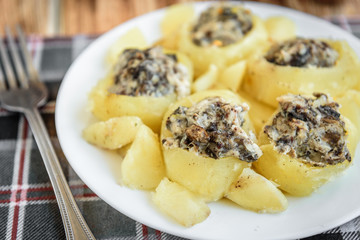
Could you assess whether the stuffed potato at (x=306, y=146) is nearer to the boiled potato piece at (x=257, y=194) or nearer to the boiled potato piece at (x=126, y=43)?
the boiled potato piece at (x=257, y=194)

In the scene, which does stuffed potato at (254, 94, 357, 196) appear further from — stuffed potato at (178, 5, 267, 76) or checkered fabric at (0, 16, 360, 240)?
stuffed potato at (178, 5, 267, 76)

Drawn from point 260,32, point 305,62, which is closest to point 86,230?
point 305,62

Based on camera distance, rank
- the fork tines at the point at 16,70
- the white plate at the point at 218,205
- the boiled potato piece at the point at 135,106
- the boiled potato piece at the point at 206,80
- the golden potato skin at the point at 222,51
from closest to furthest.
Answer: the white plate at the point at 218,205 → the boiled potato piece at the point at 135,106 → the boiled potato piece at the point at 206,80 → the golden potato skin at the point at 222,51 → the fork tines at the point at 16,70

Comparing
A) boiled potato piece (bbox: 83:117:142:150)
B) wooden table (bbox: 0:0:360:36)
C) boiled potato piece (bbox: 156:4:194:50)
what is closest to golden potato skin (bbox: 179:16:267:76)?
boiled potato piece (bbox: 156:4:194:50)

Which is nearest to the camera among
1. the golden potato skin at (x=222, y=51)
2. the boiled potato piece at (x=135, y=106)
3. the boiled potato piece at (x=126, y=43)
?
the boiled potato piece at (x=135, y=106)

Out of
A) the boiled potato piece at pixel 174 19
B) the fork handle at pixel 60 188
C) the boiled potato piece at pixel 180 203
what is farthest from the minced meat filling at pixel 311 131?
the boiled potato piece at pixel 174 19

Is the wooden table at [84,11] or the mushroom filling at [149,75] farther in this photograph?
the wooden table at [84,11]
